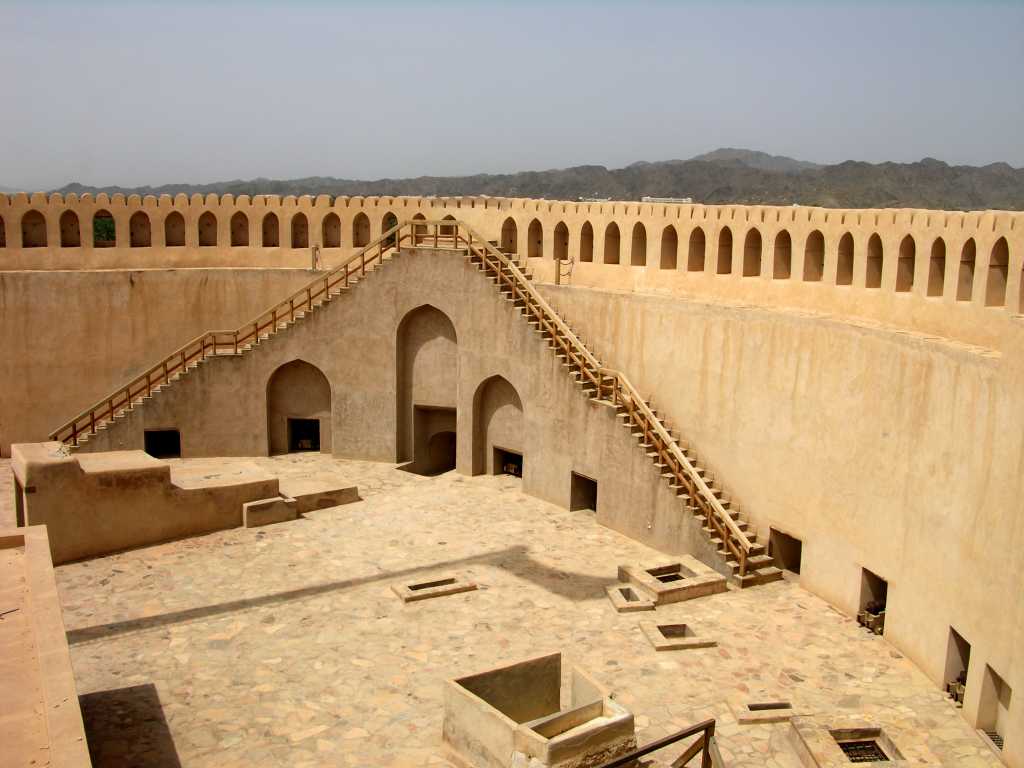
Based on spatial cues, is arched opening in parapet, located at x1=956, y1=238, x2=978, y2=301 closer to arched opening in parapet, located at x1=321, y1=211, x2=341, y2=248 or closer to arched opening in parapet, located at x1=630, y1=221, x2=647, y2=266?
arched opening in parapet, located at x1=630, y1=221, x2=647, y2=266

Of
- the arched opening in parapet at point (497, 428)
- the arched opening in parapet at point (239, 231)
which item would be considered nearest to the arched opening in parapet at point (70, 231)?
the arched opening in parapet at point (239, 231)

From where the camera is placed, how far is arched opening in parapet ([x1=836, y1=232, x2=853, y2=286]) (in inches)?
645

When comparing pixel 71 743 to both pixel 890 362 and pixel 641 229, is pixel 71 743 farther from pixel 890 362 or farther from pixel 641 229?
pixel 641 229

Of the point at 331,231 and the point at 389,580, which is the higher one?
the point at 331,231

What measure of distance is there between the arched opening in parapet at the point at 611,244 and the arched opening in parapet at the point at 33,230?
13354mm

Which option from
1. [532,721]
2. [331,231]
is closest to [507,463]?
[331,231]

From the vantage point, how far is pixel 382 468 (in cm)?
2244

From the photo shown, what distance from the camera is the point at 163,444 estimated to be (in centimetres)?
2311

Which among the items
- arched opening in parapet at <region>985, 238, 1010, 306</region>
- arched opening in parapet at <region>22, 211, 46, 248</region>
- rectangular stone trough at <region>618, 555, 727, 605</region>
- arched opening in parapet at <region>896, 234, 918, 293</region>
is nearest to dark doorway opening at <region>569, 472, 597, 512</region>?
rectangular stone trough at <region>618, 555, 727, 605</region>

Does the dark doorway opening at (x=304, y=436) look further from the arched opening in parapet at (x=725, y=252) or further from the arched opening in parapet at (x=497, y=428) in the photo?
the arched opening in parapet at (x=725, y=252)

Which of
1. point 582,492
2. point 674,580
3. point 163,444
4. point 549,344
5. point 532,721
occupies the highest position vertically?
point 549,344

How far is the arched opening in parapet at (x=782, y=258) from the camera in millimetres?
17578

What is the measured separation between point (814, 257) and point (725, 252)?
2081 millimetres

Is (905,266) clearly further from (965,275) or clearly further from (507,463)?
(507,463)
